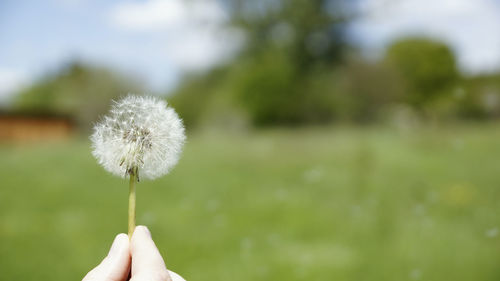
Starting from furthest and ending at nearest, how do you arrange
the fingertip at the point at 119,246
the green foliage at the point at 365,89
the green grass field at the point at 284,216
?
the green foliage at the point at 365,89 < the green grass field at the point at 284,216 < the fingertip at the point at 119,246

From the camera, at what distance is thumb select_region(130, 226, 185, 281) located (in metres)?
1.34

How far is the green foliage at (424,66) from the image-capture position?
48.9 m

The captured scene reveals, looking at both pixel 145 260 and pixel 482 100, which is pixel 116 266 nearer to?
pixel 145 260

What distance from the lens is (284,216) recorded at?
767cm

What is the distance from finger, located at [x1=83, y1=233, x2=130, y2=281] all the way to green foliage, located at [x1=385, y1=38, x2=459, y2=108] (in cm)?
4861

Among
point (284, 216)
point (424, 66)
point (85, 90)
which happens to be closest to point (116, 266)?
point (284, 216)

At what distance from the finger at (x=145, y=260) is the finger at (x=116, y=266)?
0.03m

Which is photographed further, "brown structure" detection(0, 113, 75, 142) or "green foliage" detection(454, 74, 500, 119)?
"green foliage" detection(454, 74, 500, 119)

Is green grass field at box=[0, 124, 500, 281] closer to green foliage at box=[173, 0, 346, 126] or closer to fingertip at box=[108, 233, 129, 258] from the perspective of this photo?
fingertip at box=[108, 233, 129, 258]

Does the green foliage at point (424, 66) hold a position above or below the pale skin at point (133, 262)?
above

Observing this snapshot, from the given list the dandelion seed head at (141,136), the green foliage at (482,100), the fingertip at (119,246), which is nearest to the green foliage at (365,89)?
the green foliage at (482,100)

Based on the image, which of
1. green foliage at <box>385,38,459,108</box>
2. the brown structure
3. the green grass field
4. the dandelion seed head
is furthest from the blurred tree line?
the dandelion seed head

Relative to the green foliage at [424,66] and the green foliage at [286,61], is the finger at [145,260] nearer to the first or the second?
the green foliage at [286,61]

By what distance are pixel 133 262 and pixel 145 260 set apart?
61 millimetres
